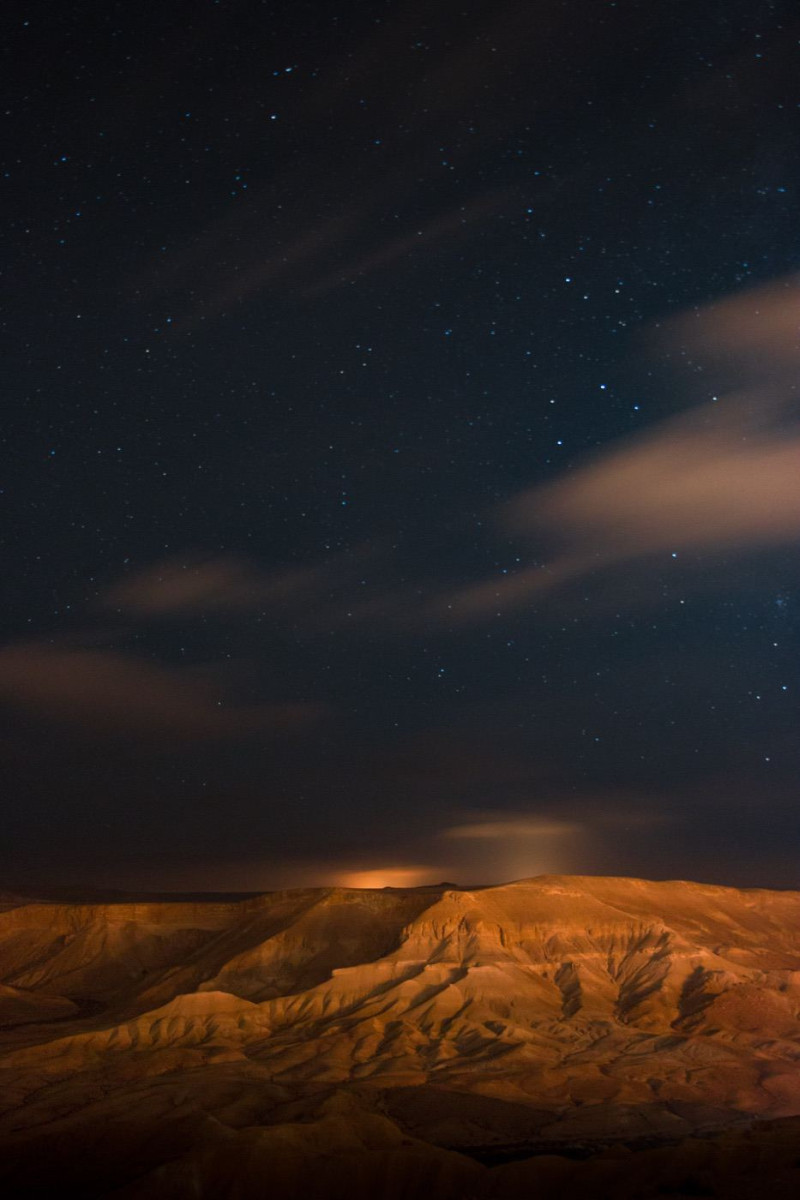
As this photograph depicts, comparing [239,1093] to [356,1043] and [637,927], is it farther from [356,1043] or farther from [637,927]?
[637,927]

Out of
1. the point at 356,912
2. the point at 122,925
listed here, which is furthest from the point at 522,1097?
the point at 122,925

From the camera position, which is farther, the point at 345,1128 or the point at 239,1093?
the point at 239,1093

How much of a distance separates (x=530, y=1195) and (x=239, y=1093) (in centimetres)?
4562

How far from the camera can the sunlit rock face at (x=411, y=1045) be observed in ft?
209

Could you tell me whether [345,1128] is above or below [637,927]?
below

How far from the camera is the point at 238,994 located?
514ft

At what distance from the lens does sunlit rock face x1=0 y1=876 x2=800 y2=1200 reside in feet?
209

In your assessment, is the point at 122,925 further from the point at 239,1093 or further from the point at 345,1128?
the point at 345,1128

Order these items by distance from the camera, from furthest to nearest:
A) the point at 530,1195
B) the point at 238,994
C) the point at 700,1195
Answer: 1. the point at 238,994
2. the point at 530,1195
3. the point at 700,1195

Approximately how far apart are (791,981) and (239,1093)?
7961cm

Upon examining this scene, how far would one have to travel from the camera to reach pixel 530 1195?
57.8 metres

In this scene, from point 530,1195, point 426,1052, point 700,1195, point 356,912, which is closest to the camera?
point 700,1195

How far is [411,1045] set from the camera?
124 meters

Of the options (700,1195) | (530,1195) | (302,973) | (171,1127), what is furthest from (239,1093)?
(302,973)
